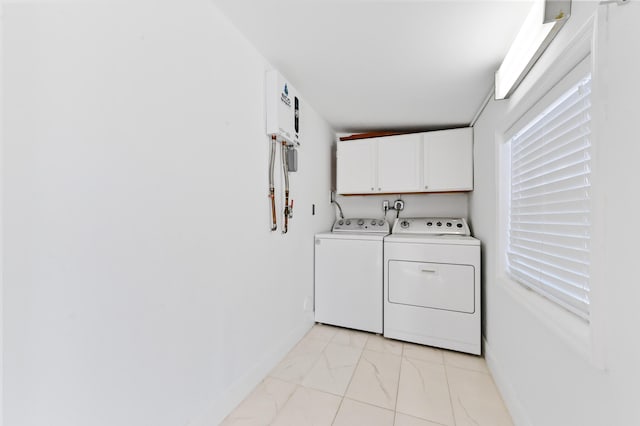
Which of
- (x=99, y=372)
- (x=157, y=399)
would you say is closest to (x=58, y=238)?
(x=99, y=372)

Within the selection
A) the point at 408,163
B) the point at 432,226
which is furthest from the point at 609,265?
the point at 408,163

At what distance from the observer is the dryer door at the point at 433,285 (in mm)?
1994

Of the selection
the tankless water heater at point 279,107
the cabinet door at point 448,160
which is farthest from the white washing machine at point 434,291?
the tankless water heater at point 279,107

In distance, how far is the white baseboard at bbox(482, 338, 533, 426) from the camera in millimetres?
1219

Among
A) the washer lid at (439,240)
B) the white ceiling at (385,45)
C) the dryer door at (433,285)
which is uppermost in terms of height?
the white ceiling at (385,45)

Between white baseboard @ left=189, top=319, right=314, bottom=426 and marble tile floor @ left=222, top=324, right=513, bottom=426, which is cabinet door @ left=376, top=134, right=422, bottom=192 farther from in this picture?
white baseboard @ left=189, top=319, right=314, bottom=426

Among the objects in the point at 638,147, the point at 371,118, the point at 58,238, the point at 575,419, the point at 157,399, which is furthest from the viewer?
the point at 371,118

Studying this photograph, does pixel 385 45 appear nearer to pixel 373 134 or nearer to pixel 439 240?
pixel 373 134

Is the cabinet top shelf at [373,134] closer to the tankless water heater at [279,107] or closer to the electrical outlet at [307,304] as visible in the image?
the tankless water heater at [279,107]

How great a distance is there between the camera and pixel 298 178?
82.7 inches

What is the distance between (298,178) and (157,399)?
5.24 feet

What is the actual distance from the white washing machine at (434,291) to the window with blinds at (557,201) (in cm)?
57

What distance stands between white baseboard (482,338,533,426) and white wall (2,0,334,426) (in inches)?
57.1

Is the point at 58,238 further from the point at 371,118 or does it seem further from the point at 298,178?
the point at 371,118
